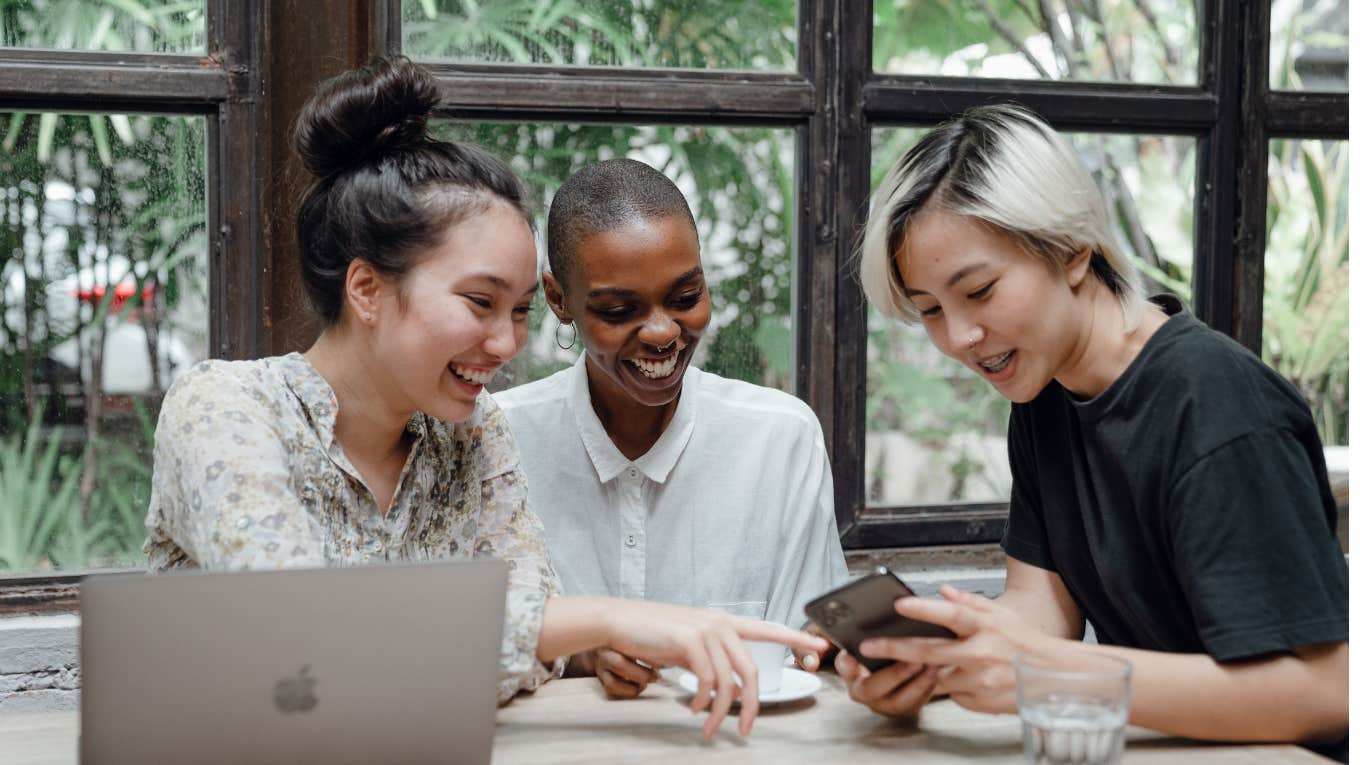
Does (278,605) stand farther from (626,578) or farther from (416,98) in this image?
(626,578)

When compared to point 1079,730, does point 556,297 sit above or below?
above

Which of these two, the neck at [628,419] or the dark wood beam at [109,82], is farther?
the dark wood beam at [109,82]

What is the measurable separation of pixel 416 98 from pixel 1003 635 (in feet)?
3.05

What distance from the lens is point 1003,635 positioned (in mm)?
1241

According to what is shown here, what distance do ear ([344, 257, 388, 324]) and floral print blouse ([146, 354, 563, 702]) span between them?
0.09 m

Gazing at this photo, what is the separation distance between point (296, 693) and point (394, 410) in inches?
22.9

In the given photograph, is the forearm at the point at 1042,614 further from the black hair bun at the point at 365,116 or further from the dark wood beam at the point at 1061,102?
the dark wood beam at the point at 1061,102

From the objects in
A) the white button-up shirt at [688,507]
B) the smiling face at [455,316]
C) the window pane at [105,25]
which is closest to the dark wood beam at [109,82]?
the window pane at [105,25]

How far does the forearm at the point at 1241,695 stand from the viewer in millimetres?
1184

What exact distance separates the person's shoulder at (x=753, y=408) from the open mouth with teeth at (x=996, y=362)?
22.6 inches

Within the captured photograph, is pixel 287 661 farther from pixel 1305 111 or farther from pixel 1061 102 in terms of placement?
pixel 1305 111

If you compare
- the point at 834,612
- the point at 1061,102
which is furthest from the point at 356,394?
the point at 1061,102

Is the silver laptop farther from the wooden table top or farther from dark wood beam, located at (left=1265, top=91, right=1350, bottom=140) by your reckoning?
dark wood beam, located at (left=1265, top=91, right=1350, bottom=140)

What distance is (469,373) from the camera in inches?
58.0
